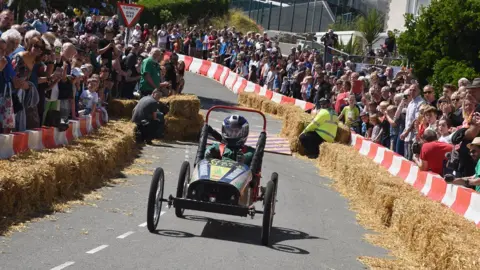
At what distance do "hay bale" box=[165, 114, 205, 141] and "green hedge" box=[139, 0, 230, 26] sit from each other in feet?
129

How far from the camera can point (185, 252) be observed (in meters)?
10.5

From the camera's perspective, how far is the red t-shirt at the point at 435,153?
15.5 meters

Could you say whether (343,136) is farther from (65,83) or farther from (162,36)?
(162,36)

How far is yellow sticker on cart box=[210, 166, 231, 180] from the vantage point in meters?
12.1

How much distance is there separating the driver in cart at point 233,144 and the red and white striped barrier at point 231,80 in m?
19.0

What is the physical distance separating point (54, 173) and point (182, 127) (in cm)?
1176

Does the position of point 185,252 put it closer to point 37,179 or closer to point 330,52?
point 37,179

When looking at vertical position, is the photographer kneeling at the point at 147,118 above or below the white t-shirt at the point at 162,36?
below

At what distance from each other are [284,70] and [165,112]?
15101mm

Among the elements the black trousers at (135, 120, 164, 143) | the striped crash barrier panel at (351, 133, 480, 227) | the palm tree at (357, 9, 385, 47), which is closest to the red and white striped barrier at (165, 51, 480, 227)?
the striped crash barrier panel at (351, 133, 480, 227)

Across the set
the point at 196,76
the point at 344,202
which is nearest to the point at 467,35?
the point at 344,202

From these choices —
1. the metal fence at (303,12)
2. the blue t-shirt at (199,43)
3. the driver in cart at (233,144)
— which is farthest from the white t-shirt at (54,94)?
the metal fence at (303,12)

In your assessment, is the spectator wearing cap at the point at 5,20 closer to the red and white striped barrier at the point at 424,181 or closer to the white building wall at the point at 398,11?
the red and white striped barrier at the point at 424,181

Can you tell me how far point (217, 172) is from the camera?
12.2 m
